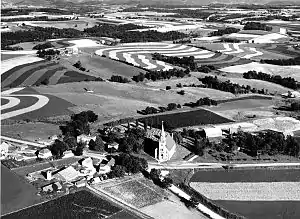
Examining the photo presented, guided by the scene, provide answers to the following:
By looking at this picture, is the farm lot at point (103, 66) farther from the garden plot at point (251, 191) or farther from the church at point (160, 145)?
the garden plot at point (251, 191)

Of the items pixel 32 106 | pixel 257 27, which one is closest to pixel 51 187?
pixel 32 106

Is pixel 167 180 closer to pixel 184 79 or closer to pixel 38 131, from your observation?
pixel 38 131

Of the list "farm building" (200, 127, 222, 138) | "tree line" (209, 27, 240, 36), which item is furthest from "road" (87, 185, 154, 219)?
"tree line" (209, 27, 240, 36)

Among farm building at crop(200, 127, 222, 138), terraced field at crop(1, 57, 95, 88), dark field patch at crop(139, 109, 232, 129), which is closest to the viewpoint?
farm building at crop(200, 127, 222, 138)

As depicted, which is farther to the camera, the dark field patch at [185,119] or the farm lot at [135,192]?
the dark field patch at [185,119]

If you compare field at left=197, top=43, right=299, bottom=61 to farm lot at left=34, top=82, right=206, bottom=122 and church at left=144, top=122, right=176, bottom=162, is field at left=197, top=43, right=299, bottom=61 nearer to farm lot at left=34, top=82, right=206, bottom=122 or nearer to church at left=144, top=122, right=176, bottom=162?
farm lot at left=34, top=82, right=206, bottom=122

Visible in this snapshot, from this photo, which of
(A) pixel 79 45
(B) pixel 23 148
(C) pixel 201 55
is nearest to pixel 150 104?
(B) pixel 23 148

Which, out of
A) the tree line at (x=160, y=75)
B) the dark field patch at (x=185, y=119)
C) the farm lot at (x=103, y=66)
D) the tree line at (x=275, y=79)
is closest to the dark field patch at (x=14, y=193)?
the dark field patch at (x=185, y=119)
